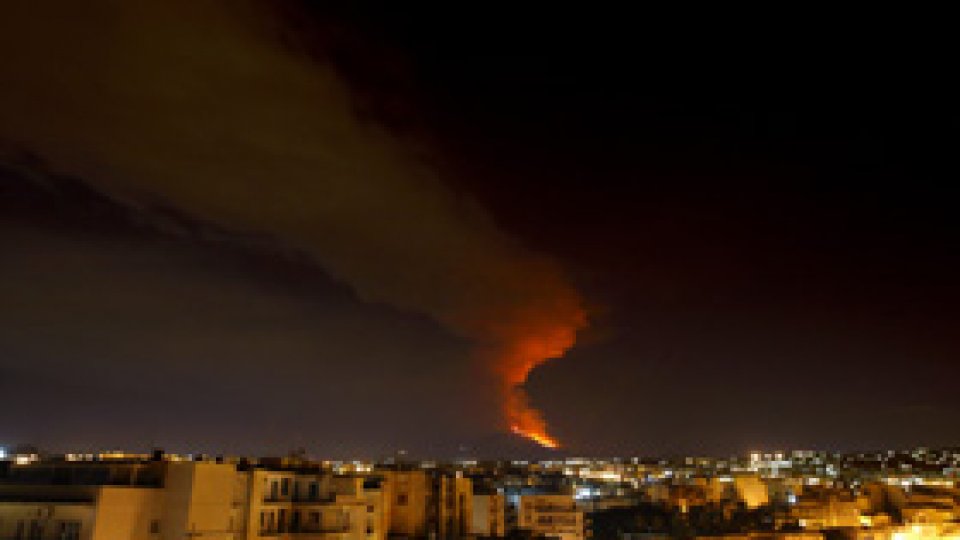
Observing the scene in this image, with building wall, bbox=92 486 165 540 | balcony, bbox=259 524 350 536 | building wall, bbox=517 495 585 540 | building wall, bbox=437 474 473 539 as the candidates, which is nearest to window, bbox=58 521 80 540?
building wall, bbox=92 486 165 540

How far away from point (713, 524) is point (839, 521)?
1250 centimetres

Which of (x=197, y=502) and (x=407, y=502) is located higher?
(x=407, y=502)

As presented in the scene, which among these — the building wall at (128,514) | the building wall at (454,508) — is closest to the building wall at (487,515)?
the building wall at (454,508)

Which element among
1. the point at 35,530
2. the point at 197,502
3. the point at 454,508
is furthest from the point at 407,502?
the point at 35,530

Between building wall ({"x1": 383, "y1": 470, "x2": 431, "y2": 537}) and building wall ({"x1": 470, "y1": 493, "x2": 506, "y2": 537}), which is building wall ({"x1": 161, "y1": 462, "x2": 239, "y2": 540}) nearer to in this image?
building wall ({"x1": 383, "y1": 470, "x2": 431, "y2": 537})

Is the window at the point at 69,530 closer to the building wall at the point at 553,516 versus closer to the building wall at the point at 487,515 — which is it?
the building wall at the point at 487,515

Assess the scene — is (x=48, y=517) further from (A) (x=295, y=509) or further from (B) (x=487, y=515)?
(B) (x=487, y=515)

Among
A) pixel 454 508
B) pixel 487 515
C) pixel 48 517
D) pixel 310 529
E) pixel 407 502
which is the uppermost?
pixel 407 502

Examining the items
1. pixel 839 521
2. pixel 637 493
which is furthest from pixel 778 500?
pixel 839 521

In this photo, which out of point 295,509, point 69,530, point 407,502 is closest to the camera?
point 69,530

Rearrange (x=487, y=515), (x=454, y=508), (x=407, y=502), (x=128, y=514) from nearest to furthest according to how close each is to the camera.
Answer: (x=128, y=514), (x=407, y=502), (x=454, y=508), (x=487, y=515)

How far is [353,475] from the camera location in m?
38.7

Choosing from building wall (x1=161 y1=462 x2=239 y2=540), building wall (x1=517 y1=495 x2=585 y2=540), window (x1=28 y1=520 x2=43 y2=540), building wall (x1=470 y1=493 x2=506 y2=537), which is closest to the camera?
window (x1=28 y1=520 x2=43 y2=540)

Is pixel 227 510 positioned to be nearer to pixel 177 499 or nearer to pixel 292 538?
pixel 177 499
